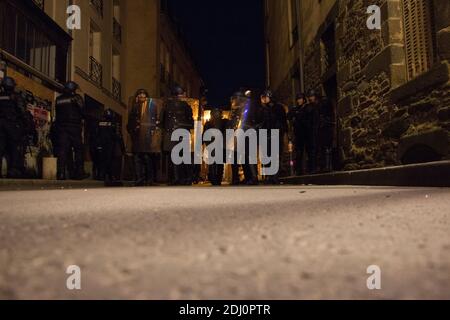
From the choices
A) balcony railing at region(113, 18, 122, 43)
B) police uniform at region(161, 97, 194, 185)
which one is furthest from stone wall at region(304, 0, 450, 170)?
balcony railing at region(113, 18, 122, 43)

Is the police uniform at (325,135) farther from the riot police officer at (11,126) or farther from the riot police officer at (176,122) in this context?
the riot police officer at (11,126)

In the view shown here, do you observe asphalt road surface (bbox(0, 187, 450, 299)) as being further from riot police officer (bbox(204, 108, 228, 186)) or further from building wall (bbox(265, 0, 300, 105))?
building wall (bbox(265, 0, 300, 105))

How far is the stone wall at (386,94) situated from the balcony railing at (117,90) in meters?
10.5

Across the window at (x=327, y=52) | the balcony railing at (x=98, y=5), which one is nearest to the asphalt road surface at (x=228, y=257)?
the window at (x=327, y=52)

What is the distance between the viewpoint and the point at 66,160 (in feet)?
25.7

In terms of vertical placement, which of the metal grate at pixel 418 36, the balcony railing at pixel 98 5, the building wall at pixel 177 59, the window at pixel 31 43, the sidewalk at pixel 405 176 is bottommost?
the sidewalk at pixel 405 176

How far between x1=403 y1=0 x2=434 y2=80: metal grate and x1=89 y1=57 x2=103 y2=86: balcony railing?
10637 millimetres

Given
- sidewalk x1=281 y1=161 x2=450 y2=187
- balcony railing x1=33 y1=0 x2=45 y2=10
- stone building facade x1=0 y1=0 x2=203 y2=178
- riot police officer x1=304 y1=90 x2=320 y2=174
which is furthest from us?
balcony railing x1=33 y1=0 x2=45 y2=10

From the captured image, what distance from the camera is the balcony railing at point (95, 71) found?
537 inches

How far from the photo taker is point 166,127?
284 inches

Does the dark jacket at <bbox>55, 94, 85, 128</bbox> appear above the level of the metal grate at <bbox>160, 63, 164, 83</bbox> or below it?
below

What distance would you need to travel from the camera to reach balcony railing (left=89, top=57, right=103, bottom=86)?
13636mm

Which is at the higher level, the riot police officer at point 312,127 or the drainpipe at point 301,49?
the drainpipe at point 301,49

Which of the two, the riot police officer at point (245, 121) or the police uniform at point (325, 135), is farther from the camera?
the police uniform at point (325, 135)
